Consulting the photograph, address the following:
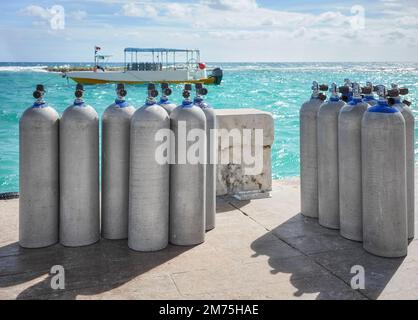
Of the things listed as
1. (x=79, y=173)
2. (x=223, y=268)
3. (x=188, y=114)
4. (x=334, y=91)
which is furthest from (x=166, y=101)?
(x=223, y=268)

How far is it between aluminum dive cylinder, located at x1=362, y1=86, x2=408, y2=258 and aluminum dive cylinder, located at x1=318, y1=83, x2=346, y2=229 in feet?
1.98

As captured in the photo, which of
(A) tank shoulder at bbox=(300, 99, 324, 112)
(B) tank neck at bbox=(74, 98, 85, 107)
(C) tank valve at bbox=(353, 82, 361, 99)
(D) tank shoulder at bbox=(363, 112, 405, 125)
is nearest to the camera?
(D) tank shoulder at bbox=(363, 112, 405, 125)

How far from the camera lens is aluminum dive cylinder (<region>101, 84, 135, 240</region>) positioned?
3928 millimetres

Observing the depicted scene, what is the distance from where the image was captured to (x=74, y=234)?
3898 mm

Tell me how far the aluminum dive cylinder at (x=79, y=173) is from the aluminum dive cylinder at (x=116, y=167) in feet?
0.31

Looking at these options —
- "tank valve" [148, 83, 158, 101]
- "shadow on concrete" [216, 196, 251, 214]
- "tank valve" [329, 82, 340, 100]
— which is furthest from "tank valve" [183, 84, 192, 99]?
"shadow on concrete" [216, 196, 251, 214]

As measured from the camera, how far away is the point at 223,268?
352 cm

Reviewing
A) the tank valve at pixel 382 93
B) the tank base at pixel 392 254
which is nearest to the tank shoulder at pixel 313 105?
the tank valve at pixel 382 93

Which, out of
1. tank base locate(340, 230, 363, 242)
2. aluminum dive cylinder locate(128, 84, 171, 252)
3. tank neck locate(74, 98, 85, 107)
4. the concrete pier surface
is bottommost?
the concrete pier surface

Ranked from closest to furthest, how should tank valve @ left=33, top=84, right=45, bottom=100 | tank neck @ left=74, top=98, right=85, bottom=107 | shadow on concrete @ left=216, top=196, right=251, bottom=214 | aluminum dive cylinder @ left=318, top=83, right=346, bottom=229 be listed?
tank valve @ left=33, top=84, right=45, bottom=100 < tank neck @ left=74, top=98, right=85, bottom=107 < aluminum dive cylinder @ left=318, top=83, right=346, bottom=229 < shadow on concrete @ left=216, top=196, right=251, bottom=214

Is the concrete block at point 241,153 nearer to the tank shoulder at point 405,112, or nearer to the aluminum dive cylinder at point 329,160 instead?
the aluminum dive cylinder at point 329,160

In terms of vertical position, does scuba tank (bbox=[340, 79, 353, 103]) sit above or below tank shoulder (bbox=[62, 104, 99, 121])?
above

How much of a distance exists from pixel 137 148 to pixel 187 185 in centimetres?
55

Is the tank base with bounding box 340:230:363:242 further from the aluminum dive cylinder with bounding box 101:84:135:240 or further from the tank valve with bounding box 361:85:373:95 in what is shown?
the aluminum dive cylinder with bounding box 101:84:135:240
